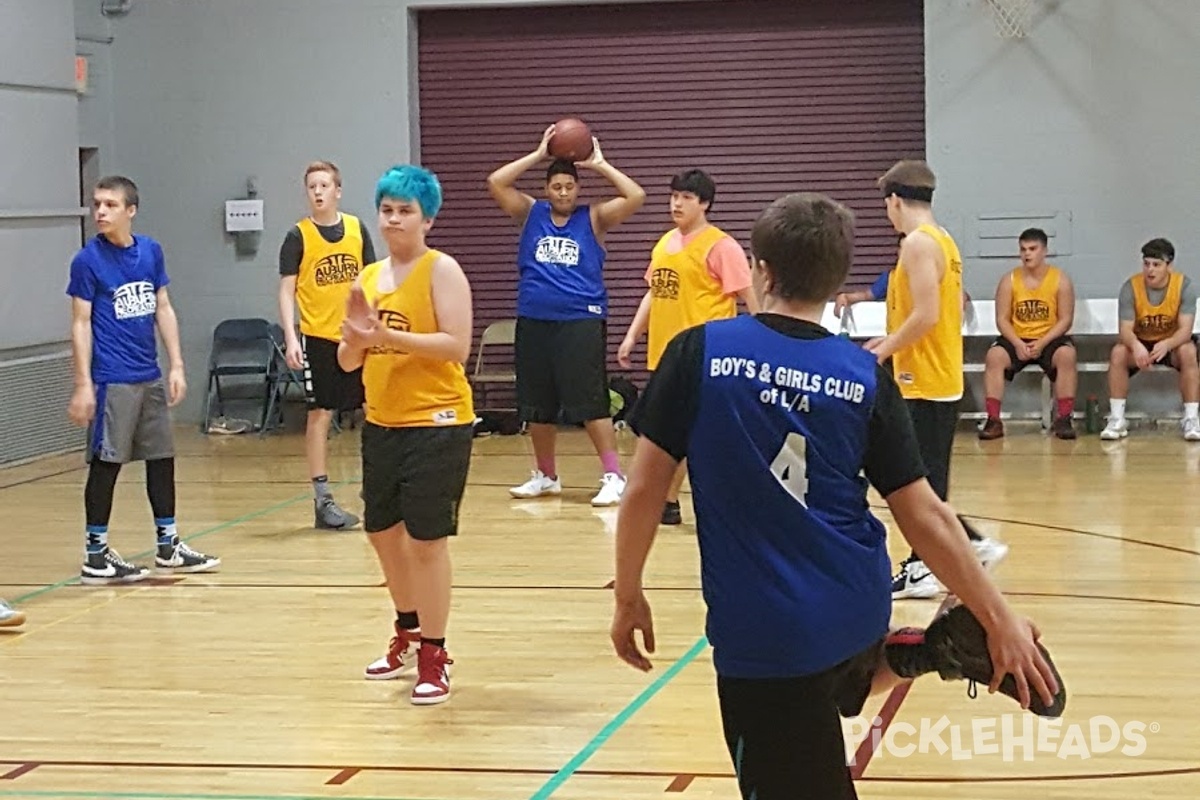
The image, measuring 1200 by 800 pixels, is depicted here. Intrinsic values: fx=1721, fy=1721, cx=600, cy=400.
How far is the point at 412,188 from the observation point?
5.00 m

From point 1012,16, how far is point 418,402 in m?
8.06

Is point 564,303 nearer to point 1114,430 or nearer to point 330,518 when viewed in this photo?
point 330,518

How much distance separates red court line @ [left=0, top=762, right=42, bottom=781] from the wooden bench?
7701 mm

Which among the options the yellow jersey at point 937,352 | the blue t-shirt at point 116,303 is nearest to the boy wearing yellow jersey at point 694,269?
the yellow jersey at point 937,352

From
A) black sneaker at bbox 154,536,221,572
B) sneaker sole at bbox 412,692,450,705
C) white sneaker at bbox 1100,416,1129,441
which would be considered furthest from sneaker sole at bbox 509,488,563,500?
sneaker sole at bbox 412,692,450,705

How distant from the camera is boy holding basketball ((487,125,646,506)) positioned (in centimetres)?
868

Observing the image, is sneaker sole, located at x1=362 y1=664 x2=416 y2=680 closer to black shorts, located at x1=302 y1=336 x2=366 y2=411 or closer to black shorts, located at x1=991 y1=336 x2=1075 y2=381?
black shorts, located at x1=302 y1=336 x2=366 y2=411

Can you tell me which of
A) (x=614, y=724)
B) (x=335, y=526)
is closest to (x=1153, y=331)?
(x=335, y=526)

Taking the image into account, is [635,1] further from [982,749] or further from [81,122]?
[982,749]

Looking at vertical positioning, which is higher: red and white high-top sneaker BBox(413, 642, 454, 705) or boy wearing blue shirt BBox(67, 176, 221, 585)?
boy wearing blue shirt BBox(67, 176, 221, 585)

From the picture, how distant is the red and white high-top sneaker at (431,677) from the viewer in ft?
16.9

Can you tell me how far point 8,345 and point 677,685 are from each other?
733cm

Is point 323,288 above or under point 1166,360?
above

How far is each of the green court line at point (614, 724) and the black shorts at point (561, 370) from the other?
9.59 feet
